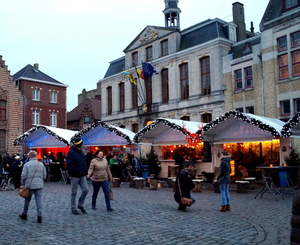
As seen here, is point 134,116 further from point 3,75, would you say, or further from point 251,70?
point 3,75

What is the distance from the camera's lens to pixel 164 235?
6.96 m

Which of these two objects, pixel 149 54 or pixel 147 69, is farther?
pixel 149 54

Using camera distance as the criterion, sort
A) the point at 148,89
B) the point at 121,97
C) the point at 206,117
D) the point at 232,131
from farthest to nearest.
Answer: the point at 121,97 < the point at 148,89 < the point at 206,117 < the point at 232,131

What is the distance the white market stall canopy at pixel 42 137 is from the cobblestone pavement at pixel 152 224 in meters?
11.7

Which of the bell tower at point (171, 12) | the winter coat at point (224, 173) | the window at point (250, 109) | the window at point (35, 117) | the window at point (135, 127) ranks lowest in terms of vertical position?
the winter coat at point (224, 173)

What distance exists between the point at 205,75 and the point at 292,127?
12962mm

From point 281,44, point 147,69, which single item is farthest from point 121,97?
point 281,44

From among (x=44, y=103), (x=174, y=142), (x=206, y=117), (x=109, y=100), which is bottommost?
(x=174, y=142)

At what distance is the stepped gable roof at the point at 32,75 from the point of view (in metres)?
43.4

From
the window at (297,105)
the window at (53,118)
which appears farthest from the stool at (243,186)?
the window at (53,118)

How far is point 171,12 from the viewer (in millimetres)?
33719

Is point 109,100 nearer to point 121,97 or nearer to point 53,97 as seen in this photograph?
point 121,97

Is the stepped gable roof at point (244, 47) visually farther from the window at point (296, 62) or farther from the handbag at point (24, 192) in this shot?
the handbag at point (24, 192)

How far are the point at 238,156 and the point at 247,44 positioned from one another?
26.0 feet
